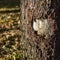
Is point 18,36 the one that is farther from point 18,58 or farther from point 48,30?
point 48,30

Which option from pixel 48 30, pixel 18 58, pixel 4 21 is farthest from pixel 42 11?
pixel 4 21

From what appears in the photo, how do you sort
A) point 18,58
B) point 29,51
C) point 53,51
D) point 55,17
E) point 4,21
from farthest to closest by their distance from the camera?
point 4,21
point 18,58
point 29,51
point 53,51
point 55,17

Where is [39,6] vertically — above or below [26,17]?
above

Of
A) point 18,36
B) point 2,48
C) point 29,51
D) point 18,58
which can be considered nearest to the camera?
point 29,51

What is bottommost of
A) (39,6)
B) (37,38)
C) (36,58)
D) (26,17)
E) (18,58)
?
(18,58)

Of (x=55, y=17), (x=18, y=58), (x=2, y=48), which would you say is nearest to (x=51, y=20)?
(x=55, y=17)

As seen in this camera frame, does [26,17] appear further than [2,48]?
No
